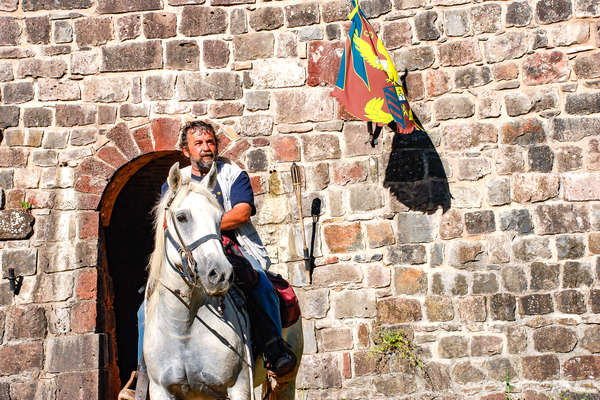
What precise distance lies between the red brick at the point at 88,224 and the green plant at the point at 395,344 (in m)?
3.02

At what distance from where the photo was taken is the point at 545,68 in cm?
644

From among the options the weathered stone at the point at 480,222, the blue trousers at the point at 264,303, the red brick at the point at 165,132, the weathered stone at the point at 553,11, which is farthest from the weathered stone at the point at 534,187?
the red brick at the point at 165,132

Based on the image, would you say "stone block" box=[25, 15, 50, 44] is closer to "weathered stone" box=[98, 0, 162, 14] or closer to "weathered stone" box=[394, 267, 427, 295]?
"weathered stone" box=[98, 0, 162, 14]

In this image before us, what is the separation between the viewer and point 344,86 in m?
5.72

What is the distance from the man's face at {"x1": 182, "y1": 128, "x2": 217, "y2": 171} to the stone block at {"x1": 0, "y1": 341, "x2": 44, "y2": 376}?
9.44 ft

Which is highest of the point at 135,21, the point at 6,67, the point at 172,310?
the point at 135,21

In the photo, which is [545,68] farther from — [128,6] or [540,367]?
[128,6]

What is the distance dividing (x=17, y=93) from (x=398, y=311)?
4.54 metres

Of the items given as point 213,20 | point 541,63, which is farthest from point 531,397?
point 213,20

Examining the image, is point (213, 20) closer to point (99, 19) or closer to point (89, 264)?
point (99, 19)

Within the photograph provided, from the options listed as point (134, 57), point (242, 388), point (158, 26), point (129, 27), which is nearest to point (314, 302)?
point (242, 388)

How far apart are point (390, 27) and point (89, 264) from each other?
3941 millimetres

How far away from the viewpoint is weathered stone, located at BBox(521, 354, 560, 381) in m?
6.04

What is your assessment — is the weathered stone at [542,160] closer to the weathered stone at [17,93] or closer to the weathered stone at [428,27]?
the weathered stone at [428,27]
